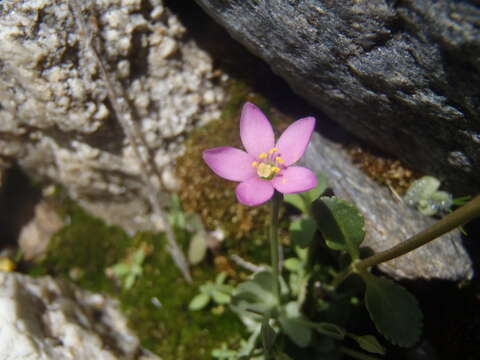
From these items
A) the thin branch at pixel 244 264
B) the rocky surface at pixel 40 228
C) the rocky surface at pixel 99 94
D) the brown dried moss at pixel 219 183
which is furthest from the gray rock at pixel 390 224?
the rocky surface at pixel 40 228

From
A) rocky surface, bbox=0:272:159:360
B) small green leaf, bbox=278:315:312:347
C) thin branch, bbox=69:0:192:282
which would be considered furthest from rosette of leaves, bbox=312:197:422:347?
rocky surface, bbox=0:272:159:360

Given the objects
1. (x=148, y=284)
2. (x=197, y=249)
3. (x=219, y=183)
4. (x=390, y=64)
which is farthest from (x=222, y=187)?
(x=390, y=64)

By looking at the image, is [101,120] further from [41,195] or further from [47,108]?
[41,195]

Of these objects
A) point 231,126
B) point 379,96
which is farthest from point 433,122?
point 231,126

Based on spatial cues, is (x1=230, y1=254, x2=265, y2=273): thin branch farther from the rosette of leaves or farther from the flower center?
the flower center

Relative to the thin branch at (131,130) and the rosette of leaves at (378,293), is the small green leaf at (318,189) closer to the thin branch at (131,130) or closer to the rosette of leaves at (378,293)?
the rosette of leaves at (378,293)

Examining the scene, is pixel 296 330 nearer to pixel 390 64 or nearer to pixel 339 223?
pixel 339 223
